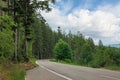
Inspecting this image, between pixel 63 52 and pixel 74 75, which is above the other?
pixel 63 52

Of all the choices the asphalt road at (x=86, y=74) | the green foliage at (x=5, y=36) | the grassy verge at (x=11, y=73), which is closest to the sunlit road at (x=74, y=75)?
the asphalt road at (x=86, y=74)

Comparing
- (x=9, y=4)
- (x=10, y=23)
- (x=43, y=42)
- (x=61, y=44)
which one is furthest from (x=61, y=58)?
(x=10, y=23)

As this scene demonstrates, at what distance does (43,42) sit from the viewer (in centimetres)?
15312

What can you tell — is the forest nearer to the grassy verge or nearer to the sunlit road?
the grassy verge

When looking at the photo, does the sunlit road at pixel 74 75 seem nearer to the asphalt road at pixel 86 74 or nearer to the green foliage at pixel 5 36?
the asphalt road at pixel 86 74

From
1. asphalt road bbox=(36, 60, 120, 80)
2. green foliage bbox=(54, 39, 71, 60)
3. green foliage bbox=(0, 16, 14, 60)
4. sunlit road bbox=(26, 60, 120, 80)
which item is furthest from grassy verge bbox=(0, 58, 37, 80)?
green foliage bbox=(54, 39, 71, 60)

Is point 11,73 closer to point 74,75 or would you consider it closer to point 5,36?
point 74,75

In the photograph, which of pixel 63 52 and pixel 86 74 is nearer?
pixel 86 74

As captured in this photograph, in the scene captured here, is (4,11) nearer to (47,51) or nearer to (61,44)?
(61,44)

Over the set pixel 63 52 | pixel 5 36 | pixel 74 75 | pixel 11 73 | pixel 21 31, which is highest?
pixel 21 31

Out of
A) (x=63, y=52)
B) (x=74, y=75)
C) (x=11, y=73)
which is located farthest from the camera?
(x=63, y=52)

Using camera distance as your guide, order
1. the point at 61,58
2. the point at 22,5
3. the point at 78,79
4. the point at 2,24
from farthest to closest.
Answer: the point at 61,58
the point at 22,5
the point at 2,24
the point at 78,79

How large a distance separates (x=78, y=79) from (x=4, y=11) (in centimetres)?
1864

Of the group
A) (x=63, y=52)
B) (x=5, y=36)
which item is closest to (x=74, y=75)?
(x=5, y=36)
